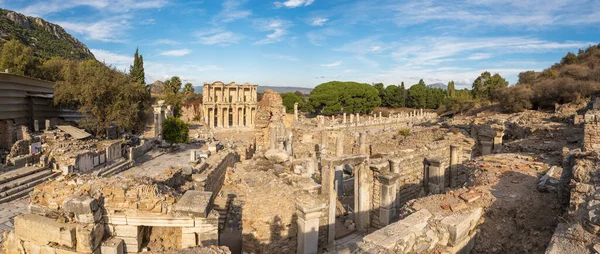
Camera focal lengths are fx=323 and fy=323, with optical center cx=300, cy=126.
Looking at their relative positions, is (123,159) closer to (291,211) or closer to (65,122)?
(65,122)

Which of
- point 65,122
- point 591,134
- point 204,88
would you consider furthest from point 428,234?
point 204,88

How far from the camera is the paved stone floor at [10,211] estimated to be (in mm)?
10157

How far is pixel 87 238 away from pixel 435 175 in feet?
34.0

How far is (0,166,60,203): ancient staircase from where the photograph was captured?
41.3 ft

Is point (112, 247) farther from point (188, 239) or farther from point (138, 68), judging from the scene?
point (138, 68)

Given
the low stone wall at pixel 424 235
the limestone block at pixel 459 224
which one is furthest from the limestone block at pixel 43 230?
the limestone block at pixel 459 224

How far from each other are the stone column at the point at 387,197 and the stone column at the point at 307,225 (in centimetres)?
298

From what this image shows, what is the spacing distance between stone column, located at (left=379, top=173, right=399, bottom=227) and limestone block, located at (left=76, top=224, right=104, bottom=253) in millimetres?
6935

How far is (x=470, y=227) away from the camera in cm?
571

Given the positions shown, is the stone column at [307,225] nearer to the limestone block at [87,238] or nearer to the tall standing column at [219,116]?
the limestone block at [87,238]

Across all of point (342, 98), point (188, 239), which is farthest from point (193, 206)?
point (342, 98)

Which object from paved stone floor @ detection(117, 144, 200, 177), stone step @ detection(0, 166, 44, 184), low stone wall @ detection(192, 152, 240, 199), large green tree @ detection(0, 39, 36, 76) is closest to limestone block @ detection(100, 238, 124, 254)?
low stone wall @ detection(192, 152, 240, 199)

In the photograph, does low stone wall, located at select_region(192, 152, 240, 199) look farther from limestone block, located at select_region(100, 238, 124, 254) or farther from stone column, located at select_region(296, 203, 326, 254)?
limestone block, located at select_region(100, 238, 124, 254)

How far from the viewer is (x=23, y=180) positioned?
13.9m
